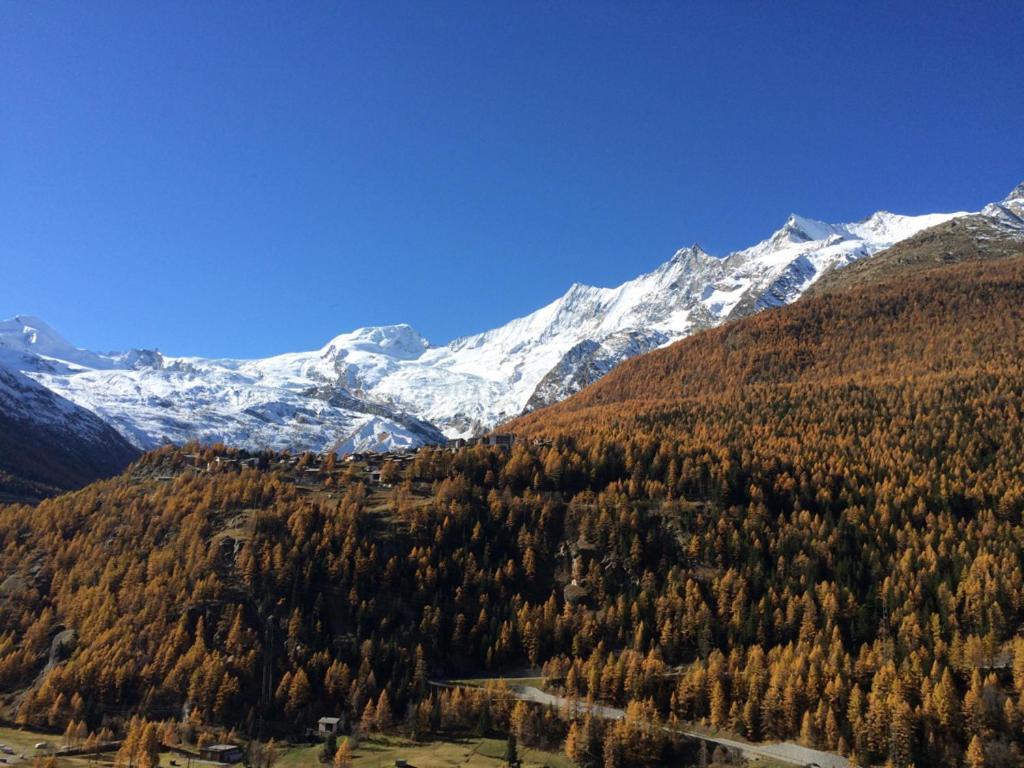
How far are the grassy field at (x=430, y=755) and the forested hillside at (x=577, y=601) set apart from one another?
3617 mm

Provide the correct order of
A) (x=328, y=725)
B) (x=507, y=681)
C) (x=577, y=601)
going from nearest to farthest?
(x=328, y=725)
(x=507, y=681)
(x=577, y=601)

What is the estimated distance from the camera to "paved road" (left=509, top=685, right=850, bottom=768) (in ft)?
355

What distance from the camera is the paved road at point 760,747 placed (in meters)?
108

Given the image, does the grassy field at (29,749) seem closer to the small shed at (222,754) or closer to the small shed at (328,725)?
the small shed at (222,754)

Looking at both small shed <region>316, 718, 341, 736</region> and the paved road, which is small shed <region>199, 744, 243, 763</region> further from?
the paved road

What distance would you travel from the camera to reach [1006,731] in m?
106

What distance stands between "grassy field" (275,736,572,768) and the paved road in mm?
9852

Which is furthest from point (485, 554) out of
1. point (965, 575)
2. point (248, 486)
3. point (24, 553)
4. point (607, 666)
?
point (24, 553)

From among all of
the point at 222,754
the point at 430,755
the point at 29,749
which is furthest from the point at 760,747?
the point at 29,749

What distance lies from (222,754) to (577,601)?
68681mm

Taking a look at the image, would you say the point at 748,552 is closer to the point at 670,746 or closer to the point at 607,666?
the point at 607,666

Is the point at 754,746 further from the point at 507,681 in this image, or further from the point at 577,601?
the point at 577,601

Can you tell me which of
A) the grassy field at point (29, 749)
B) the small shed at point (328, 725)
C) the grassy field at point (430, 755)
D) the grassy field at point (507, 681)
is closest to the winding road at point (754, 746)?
the grassy field at point (507, 681)

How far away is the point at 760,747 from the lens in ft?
Result: 374
